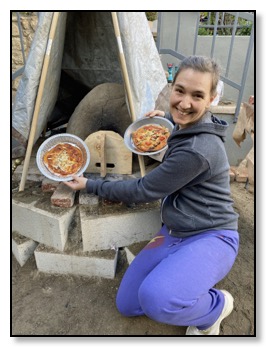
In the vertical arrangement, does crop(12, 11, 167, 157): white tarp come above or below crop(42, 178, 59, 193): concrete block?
above

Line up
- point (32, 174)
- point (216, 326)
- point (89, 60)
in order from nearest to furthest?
point (216, 326)
point (32, 174)
point (89, 60)

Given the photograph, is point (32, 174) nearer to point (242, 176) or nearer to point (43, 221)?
point (43, 221)

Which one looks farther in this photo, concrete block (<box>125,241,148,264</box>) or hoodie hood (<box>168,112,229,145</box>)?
concrete block (<box>125,241,148,264</box>)

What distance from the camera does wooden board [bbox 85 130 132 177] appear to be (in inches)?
91.4

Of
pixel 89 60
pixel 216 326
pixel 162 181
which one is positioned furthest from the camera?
pixel 89 60

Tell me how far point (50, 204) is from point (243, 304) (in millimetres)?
1648

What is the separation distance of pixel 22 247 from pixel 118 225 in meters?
0.83

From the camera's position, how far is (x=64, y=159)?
7.42ft

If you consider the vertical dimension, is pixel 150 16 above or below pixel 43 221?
above

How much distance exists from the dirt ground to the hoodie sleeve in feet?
2.44

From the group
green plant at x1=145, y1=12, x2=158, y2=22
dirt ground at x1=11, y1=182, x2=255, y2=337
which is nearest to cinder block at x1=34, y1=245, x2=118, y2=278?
dirt ground at x1=11, y1=182, x2=255, y2=337

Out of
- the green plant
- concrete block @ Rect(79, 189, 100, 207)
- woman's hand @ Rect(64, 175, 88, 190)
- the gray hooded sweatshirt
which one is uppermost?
the green plant

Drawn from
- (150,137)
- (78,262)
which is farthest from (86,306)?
(150,137)

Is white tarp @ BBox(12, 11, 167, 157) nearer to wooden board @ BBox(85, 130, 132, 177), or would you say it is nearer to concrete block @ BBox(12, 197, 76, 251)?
wooden board @ BBox(85, 130, 132, 177)
